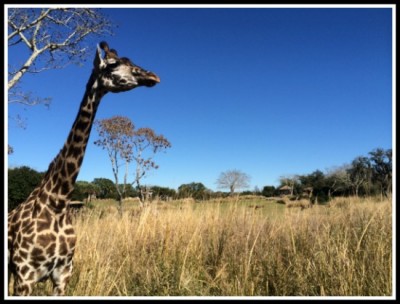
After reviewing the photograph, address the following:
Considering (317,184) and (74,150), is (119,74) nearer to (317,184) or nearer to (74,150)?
(74,150)

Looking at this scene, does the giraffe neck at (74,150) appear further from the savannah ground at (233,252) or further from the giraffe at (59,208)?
the savannah ground at (233,252)

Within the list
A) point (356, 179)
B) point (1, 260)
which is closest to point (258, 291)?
point (1, 260)

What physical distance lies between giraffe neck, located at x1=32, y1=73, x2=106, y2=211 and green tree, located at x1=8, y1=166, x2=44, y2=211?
6.93 metres

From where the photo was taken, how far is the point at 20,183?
31.2ft

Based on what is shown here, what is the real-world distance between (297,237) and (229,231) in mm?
886

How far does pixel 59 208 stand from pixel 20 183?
7544 millimetres

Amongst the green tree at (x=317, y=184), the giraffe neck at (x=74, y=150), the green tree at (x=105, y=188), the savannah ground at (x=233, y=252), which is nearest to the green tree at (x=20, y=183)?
the green tree at (x=105, y=188)

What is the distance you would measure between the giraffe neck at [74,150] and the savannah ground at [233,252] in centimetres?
91

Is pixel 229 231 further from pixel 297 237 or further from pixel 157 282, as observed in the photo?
pixel 157 282

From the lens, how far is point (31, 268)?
8.47 feet

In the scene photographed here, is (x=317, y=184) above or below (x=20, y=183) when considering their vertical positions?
above

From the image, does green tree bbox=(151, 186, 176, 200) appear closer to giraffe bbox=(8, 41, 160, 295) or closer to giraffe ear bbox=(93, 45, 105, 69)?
giraffe bbox=(8, 41, 160, 295)

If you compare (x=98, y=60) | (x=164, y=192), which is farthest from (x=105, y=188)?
(x=98, y=60)

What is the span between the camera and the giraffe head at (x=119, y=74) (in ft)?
8.82
